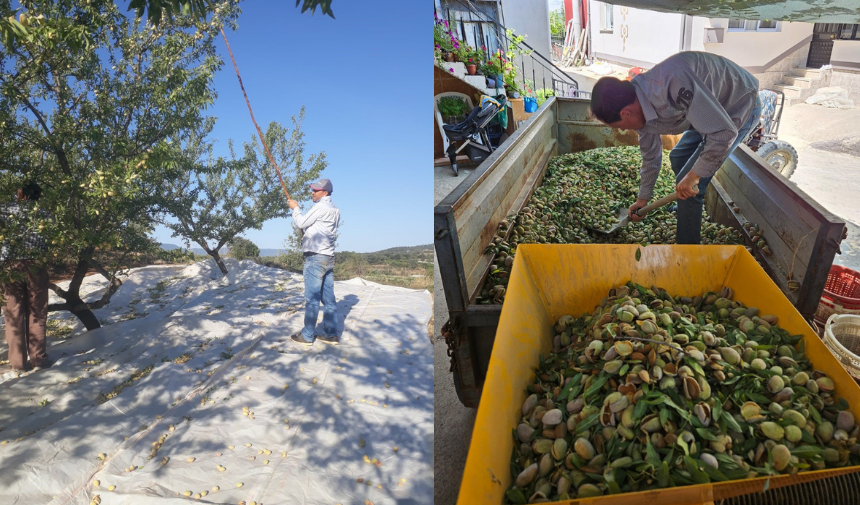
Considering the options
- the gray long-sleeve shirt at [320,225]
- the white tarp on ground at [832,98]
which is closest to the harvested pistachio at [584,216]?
the gray long-sleeve shirt at [320,225]

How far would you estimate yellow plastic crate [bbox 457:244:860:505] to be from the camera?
0.90 metres

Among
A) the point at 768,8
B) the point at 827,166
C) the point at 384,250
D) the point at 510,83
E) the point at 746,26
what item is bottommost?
the point at 827,166

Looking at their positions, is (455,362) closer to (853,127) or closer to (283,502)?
(283,502)

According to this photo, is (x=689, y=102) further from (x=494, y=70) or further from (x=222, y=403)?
(x=494, y=70)

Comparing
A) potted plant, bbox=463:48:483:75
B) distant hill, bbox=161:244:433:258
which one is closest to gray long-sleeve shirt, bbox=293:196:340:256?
distant hill, bbox=161:244:433:258

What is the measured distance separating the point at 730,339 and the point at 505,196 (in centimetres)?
147

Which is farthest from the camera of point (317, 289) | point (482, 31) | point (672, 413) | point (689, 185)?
point (482, 31)

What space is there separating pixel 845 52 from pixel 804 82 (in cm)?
28

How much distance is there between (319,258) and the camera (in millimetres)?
1688

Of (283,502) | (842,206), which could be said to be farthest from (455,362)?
(842,206)

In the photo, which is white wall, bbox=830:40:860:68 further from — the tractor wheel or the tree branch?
the tree branch

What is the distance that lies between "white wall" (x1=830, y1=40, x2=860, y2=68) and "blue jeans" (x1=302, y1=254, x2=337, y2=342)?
13.1 feet

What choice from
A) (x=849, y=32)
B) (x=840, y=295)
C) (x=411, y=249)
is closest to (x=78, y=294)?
(x=411, y=249)

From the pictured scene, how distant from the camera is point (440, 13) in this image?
25.2 ft
